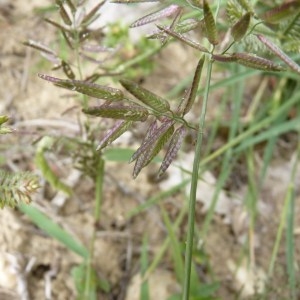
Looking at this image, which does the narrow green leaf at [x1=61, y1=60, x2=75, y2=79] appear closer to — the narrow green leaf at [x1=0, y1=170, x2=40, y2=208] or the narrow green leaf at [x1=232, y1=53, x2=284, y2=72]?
the narrow green leaf at [x1=0, y1=170, x2=40, y2=208]

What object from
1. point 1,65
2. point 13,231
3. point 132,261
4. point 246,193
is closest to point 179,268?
point 132,261

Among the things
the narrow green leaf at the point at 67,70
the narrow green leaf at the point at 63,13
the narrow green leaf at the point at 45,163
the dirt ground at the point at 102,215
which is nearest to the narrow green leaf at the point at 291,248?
the dirt ground at the point at 102,215

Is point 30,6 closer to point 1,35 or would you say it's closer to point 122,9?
point 1,35

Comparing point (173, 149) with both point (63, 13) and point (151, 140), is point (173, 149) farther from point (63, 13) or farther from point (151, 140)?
point (63, 13)

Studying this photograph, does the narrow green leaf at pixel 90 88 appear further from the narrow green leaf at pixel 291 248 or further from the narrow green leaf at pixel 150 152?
the narrow green leaf at pixel 291 248

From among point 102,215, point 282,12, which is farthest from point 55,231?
point 282,12
